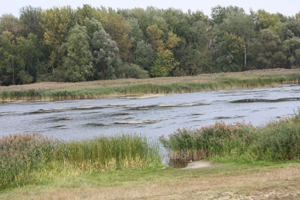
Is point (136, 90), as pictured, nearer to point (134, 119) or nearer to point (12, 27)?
point (134, 119)

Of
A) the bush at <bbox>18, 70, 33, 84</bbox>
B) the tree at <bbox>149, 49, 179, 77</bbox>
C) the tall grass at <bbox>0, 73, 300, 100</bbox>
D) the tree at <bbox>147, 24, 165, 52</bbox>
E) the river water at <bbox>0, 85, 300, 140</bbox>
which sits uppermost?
the tree at <bbox>147, 24, 165, 52</bbox>

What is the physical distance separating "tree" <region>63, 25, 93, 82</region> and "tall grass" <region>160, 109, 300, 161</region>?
192 ft

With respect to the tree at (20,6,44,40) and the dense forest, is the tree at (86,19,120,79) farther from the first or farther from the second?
the tree at (20,6,44,40)

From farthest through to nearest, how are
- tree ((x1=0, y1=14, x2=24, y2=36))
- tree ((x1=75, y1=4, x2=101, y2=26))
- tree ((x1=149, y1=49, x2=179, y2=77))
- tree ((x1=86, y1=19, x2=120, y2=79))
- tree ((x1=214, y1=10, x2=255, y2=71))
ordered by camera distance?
tree ((x1=214, y1=10, x2=255, y2=71)) → tree ((x1=149, y1=49, x2=179, y2=77)) → tree ((x1=75, y1=4, x2=101, y2=26)) → tree ((x1=0, y1=14, x2=24, y2=36)) → tree ((x1=86, y1=19, x2=120, y2=79))

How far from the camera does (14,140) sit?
1159cm

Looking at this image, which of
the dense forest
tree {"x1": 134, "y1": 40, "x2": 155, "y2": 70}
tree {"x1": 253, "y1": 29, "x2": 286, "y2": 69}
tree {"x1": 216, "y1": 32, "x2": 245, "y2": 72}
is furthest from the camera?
tree {"x1": 216, "y1": 32, "x2": 245, "y2": 72}

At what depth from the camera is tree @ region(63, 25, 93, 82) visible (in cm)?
7081

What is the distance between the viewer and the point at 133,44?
89.7 metres

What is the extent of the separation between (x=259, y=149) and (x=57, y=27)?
75.3 meters

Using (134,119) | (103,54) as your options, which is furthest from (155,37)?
(134,119)

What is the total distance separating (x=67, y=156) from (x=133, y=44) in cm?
7918

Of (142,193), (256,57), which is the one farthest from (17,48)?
(142,193)

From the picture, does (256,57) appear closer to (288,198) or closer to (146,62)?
(146,62)

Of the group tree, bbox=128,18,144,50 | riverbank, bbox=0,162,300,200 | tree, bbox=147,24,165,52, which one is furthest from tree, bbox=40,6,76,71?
riverbank, bbox=0,162,300,200
